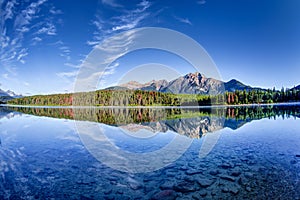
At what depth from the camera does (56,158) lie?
514 inches

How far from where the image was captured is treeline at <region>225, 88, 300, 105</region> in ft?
382

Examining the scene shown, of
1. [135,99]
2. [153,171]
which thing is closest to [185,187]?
[153,171]

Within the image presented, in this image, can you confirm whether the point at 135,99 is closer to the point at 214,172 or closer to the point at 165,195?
the point at 214,172

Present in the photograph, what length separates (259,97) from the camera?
120 metres

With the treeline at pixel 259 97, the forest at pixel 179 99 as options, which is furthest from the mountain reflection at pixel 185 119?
the forest at pixel 179 99

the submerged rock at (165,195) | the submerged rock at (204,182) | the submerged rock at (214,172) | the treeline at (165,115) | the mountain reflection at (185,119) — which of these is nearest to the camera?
the submerged rock at (165,195)

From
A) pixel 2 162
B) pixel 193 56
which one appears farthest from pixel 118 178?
pixel 193 56

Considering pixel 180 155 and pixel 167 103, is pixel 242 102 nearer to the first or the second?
pixel 167 103

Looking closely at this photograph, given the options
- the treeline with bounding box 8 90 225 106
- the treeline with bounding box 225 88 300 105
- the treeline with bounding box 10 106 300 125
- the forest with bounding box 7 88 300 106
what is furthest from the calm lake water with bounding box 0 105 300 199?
the treeline with bounding box 225 88 300 105

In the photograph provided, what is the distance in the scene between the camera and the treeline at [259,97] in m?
116

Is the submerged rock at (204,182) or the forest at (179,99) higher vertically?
the forest at (179,99)

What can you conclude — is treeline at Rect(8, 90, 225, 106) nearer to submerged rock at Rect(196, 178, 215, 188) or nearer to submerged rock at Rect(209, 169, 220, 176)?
submerged rock at Rect(209, 169, 220, 176)

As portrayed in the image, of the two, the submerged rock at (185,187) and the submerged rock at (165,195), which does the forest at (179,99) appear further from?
the submerged rock at (165,195)

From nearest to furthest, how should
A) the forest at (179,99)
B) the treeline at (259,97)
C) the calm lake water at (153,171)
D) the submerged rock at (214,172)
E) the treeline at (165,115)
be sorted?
the calm lake water at (153,171) → the submerged rock at (214,172) → the treeline at (165,115) → the treeline at (259,97) → the forest at (179,99)
